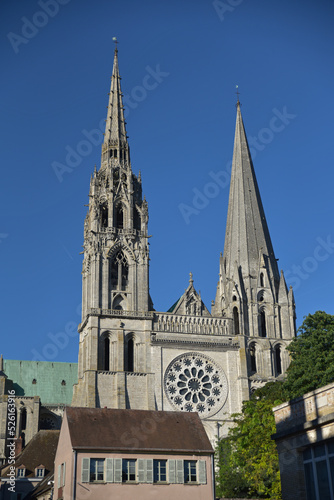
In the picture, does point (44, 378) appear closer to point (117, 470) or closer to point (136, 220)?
point (136, 220)

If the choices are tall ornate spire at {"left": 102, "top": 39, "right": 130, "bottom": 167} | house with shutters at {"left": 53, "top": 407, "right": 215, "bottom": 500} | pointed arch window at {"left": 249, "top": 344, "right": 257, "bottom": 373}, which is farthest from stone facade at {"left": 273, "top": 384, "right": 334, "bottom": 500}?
tall ornate spire at {"left": 102, "top": 39, "right": 130, "bottom": 167}

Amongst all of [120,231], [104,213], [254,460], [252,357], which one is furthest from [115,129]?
[254,460]

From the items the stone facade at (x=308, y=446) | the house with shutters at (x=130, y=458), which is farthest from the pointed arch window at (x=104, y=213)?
the stone facade at (x=308, y=446)

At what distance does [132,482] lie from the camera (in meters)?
34.2

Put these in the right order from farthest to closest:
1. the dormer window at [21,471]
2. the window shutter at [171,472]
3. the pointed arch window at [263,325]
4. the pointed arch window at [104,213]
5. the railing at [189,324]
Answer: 1. the pointed arch window at [104,213]
2. the pointed arch window at [263,325]
3. the railing at [189,324]
4. the dormer window at [21,471]
5. the window shutter at [171,472]

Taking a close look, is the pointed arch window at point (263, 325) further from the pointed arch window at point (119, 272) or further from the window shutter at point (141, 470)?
the window shutter at point (141, 470)

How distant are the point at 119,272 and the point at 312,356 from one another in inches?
809

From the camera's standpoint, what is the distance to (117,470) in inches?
1346

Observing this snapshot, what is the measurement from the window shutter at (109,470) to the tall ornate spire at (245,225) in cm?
3736

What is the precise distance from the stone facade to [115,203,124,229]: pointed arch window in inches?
1805

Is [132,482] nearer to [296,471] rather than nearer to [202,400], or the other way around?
[296,471]

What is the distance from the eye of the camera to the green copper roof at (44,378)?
79.9m

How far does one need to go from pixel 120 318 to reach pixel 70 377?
924 inches

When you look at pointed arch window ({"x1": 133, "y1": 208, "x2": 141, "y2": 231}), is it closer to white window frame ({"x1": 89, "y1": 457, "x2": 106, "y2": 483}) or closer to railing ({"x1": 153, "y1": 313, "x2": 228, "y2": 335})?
railing ({"x1": 153, "y1": 313, "x2": 228, "y2": 335})
